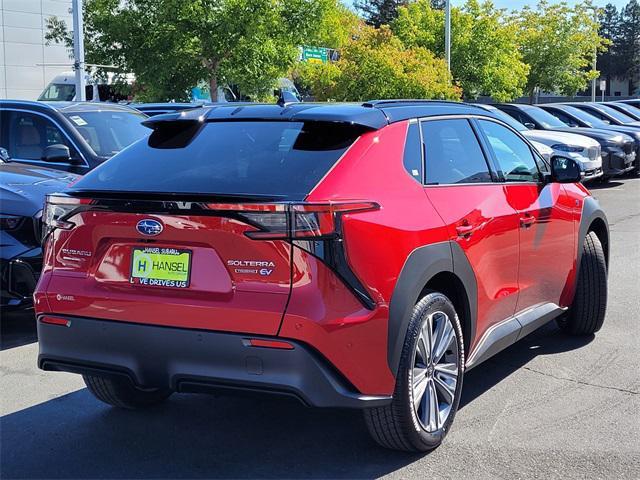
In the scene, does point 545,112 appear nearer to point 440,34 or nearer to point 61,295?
point 440,34

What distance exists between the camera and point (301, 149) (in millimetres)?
3938

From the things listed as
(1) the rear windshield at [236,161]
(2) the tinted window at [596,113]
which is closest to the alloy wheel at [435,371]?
(1) the rear windshield at [236,161]

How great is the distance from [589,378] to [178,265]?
118 inches

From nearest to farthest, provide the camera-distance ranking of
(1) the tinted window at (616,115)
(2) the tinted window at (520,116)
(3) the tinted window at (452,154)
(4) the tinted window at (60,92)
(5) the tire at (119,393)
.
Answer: (3) the tinted window at (452,154) → (5) the tire at (119,393) → (2) the tinted window at (520,116) → (1) the tinted window at (616,115) → (4) the tinted window at (60,92)

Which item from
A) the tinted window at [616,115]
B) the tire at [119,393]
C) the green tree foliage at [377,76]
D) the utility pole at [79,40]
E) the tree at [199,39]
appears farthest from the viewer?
the tinted window at [616,115]

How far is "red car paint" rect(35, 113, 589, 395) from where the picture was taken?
11.5 feet

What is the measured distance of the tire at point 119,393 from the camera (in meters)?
4.69

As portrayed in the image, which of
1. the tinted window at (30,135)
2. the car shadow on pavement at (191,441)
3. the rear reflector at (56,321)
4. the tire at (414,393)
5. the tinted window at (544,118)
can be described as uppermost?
the tinted window at (544,118)

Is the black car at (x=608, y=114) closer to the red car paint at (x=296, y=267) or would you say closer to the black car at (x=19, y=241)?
the black car at (x=19, y=241)

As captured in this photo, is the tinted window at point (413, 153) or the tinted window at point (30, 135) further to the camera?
the tinted window at point (30, 135)

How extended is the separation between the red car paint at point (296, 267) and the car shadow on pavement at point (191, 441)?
39cm

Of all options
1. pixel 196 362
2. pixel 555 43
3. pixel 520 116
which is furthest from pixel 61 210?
pixel 555 43

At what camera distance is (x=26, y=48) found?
4003 centimetres

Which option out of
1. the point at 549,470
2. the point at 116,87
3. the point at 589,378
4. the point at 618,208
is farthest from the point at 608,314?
the point at 116,87
